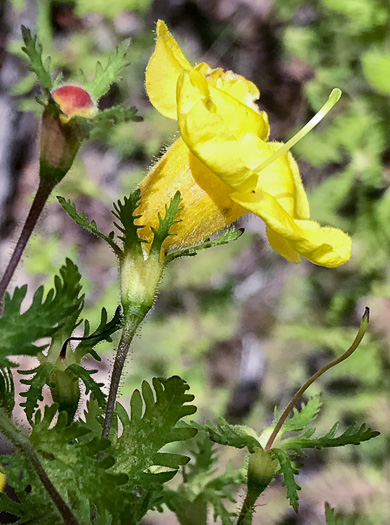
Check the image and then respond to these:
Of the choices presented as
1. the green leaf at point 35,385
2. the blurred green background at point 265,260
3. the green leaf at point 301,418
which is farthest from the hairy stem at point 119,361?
the blurred green background at point 265,260

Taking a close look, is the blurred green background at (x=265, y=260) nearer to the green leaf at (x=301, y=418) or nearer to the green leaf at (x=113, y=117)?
the green leaf at (x=301, y=418)

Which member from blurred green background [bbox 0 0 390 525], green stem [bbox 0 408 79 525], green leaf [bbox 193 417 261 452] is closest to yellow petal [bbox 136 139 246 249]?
green leaf [bbox 193 417 261 452]

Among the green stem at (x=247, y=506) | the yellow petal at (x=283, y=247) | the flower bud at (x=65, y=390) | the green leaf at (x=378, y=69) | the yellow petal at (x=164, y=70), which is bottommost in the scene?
the green stem at (x=247, y=506)

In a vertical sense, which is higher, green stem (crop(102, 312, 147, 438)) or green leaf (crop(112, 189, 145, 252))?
green leaf (crop(112, 189, 145, 252))

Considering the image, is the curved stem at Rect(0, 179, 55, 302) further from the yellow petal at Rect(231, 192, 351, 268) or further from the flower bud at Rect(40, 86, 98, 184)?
the yellow petal at Rect(231, 192, 351, 268)

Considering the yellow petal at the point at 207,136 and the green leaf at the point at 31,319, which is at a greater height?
the yellow petal at the point at 207,136
